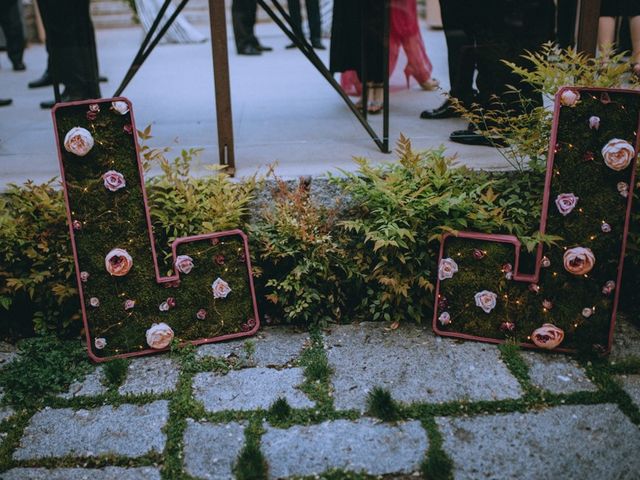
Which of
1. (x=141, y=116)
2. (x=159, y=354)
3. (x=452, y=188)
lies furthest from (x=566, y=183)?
(x=141, y=116)

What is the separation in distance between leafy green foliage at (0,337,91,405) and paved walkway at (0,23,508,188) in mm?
854

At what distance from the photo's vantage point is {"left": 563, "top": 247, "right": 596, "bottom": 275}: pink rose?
8.24 ft

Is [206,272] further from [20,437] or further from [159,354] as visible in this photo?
[20,437]

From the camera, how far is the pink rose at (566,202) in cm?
251

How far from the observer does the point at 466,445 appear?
212cm

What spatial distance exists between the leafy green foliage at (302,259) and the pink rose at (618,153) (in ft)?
3.47

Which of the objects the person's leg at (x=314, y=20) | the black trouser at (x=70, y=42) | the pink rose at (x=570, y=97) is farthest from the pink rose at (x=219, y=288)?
the person's leg at (x=314, y=20)

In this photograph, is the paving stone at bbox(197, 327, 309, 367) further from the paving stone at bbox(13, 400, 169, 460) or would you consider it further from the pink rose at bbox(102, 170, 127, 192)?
the pink rose at bbox(102, 170, 127, 192)

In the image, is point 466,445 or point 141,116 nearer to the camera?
point 466,445

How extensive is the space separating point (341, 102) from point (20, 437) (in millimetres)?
2823

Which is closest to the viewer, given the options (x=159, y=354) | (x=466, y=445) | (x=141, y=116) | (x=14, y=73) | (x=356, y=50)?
(x=466, y=445)

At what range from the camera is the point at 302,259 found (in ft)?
9.15

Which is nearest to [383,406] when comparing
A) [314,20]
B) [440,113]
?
Answer: [440,113]

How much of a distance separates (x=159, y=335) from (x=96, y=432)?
1.62ft
